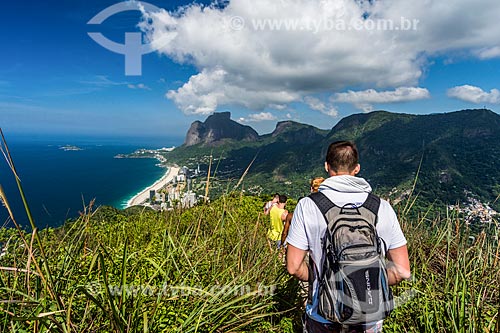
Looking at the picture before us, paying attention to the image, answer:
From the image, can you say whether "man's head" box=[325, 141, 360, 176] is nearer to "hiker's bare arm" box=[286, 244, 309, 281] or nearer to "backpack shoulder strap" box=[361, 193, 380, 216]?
"backpack shoulder strap" box=[361, 193, 380, 216]

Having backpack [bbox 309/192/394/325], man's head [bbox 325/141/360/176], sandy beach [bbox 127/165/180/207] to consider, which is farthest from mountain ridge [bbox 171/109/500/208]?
backpack [bbox 309/192/394/325]

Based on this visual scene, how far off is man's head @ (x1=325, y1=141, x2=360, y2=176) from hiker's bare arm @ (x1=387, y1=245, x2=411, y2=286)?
0.58m

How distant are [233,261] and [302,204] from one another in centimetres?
101

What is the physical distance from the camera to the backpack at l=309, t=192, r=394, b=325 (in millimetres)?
1524

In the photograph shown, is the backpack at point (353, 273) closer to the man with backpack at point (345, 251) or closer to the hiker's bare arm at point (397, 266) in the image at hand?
the man with backpack at point (345, 251)

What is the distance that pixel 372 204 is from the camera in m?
1.73

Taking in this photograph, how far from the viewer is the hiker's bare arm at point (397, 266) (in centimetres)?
179

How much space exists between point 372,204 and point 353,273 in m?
0.46

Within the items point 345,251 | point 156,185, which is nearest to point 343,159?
point 345,251

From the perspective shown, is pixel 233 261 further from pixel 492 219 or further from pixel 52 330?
pixel 492 219

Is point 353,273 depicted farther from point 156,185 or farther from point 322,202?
point 156,185

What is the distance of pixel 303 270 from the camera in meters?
1.82

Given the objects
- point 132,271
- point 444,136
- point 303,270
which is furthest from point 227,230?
point 444,136

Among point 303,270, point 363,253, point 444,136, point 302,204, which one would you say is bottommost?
point 303,270
